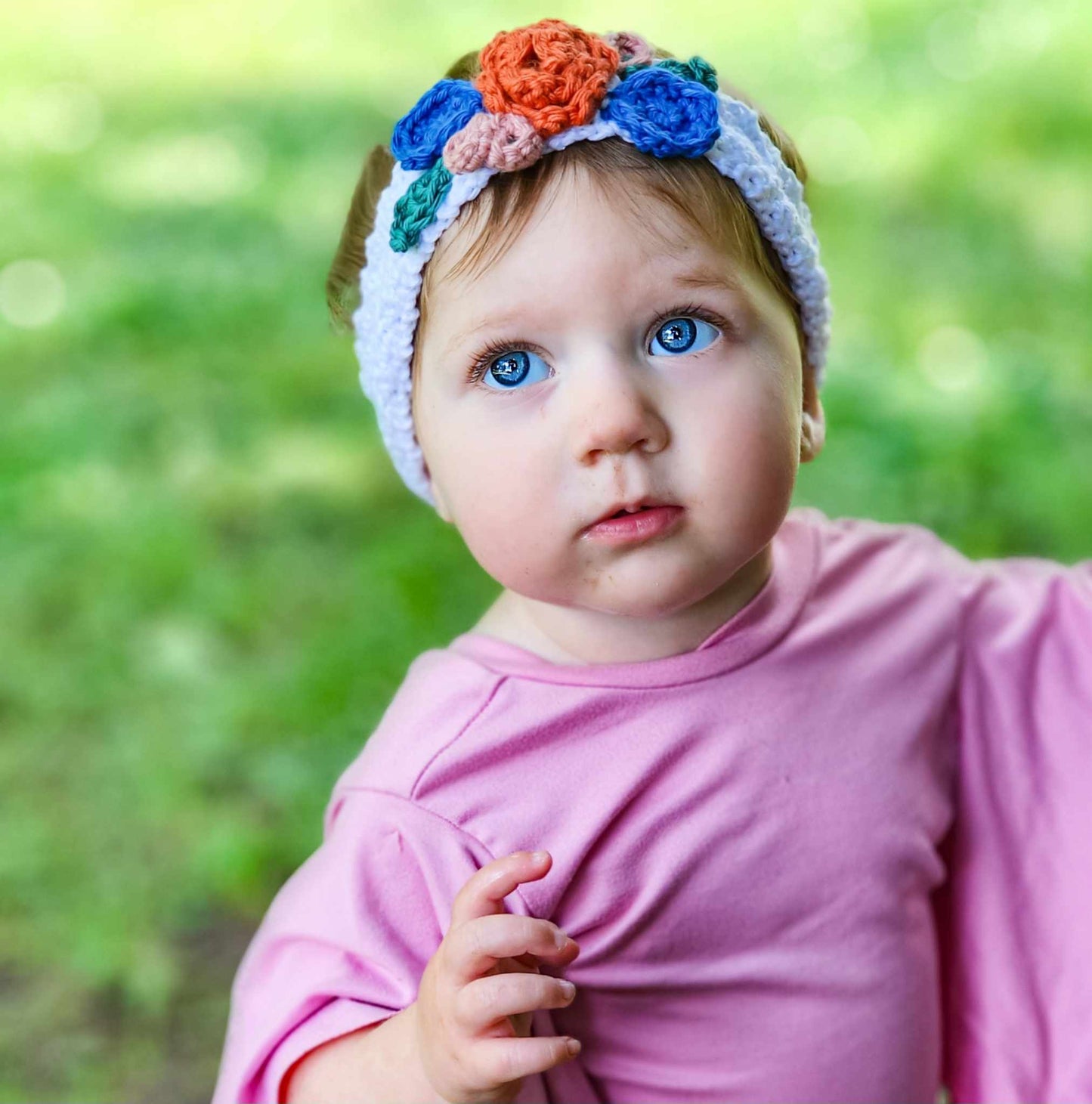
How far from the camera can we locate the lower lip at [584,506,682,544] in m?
1.16

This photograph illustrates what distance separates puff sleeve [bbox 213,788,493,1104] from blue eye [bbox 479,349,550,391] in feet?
1.17

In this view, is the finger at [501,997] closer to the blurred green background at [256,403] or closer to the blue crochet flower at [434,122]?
the blue crochet flower at [434,122]

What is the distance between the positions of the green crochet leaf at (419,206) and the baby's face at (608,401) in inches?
1.0

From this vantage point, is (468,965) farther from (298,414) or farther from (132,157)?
(132,157)

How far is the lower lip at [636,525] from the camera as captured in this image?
1.16m

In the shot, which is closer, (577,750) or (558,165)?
(558,165)

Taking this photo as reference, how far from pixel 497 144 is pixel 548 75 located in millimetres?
69

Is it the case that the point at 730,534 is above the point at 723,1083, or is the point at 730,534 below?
above

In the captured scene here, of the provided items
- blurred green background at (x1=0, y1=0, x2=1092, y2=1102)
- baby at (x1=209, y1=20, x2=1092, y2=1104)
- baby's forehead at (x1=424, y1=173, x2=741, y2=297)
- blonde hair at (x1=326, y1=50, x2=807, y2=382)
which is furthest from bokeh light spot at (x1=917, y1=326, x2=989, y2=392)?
baby's forehead at (x1=424, y1=173, x2=741, y2=297)

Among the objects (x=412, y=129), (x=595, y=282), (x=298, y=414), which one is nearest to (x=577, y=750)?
(x=595, y=282)

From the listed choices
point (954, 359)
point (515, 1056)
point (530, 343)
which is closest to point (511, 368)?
point (530, 343)

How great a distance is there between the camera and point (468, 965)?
Answer: 1.10 meters

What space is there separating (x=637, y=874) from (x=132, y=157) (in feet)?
8.78

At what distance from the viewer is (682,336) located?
1171 mm
